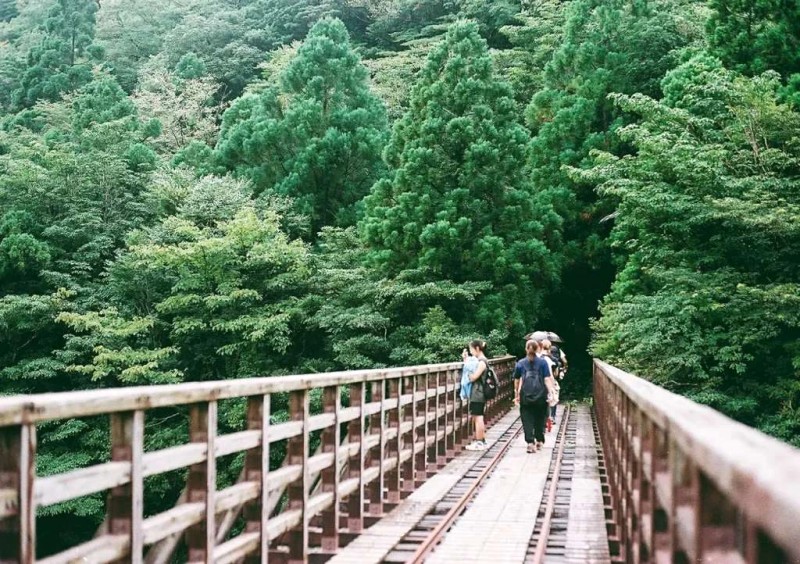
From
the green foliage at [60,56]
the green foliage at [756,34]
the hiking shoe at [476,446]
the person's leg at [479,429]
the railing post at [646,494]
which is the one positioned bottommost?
the hiking shoe at [476,446]

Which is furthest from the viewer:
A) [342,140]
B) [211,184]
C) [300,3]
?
[300,3]

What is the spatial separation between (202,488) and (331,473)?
2.17m

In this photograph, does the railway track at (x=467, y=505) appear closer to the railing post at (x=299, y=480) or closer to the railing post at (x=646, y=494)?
the railing post at (x=299, y=480)

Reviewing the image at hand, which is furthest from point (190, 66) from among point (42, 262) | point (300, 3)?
point (42, 262)

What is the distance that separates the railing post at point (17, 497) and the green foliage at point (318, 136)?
83.7ft

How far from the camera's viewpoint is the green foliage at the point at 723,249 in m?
14.6

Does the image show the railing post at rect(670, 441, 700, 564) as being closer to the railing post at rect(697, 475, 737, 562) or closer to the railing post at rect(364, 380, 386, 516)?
the railing post at rect(697, 475, 737, 562)

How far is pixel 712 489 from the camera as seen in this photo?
196cm

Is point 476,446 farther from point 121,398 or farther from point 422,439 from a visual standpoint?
point 121,398

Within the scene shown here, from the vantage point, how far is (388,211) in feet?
78.5

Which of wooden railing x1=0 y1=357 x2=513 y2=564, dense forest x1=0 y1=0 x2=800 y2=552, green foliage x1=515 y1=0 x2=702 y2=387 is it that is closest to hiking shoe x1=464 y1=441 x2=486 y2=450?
dense forest x1=0 y1=0 x2=800 y2=552

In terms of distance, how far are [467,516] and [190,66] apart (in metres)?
39.8

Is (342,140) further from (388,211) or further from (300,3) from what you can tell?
(300,3)

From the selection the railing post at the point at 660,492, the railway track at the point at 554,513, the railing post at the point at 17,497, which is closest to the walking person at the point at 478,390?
the railway track at the point at 554,513
